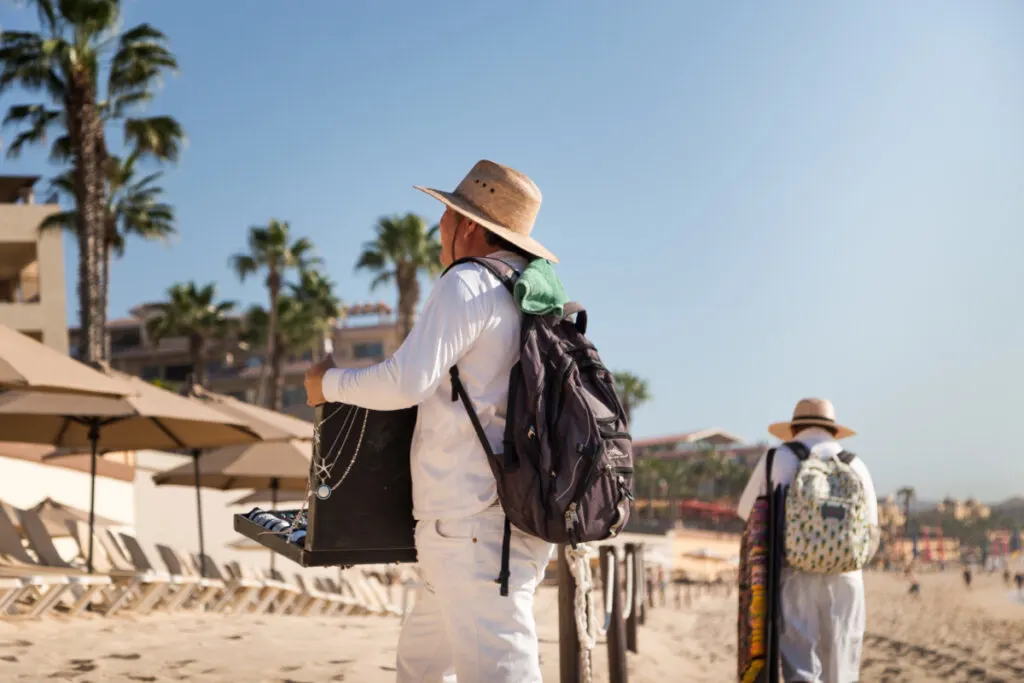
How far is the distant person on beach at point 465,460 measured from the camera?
255cm

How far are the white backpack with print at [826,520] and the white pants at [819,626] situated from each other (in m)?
0.13

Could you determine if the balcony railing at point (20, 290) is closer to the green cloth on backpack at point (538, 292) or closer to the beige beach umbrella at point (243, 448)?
the beige beach umbrella at point (243, 448)

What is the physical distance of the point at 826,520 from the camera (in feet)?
17.5

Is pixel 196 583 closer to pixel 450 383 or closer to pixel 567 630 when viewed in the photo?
pixel 567 630

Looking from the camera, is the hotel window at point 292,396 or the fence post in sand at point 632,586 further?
the hotel window at point 292,396

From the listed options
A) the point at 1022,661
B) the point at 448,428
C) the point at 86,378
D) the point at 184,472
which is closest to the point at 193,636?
the point at 86,378

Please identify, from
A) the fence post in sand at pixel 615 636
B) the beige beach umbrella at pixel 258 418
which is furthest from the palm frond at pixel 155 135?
the fence post in sand at pixel 615 636

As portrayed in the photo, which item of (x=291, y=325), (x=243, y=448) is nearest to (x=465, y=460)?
(x=243, y=448)

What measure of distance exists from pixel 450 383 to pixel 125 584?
7.31 meters

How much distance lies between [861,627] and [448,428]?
3.63m

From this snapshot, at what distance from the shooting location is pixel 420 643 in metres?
2.85

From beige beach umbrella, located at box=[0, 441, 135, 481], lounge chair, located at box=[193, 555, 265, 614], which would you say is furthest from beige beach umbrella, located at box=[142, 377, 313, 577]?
beige beach umbrella, located at box=[0, 441, 135, 481]

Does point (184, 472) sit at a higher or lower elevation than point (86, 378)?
lower

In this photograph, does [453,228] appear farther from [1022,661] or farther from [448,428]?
[1022,661]
